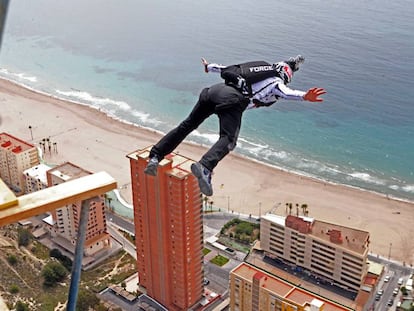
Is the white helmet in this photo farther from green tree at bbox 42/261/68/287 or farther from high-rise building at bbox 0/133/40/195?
high-rise building at bbox 0/133/40/195

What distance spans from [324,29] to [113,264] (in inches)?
995

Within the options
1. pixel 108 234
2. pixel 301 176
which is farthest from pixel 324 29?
pixel 108 234

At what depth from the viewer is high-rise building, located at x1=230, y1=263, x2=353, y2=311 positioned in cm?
1165

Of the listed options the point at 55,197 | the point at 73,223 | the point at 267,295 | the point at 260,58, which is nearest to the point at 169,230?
the point at 267,295

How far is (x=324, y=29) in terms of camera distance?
3734cm

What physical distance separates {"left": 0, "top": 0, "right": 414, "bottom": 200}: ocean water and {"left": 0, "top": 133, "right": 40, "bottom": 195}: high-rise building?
7.51 metres

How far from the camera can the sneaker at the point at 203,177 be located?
4.14 m

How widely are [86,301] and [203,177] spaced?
1140 centimetres

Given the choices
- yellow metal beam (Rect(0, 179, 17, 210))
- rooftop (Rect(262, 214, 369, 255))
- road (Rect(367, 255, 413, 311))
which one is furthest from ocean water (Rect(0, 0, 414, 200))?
yellow metal beam (Rect(0, 179, 17, 210))

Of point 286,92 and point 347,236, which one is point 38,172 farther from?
point 286,92

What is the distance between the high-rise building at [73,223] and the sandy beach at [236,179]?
2265mm

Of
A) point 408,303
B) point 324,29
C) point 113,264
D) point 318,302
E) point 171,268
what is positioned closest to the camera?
point 318,302

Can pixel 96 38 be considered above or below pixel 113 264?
above

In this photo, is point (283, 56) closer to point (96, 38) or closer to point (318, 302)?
point (96, 38)
